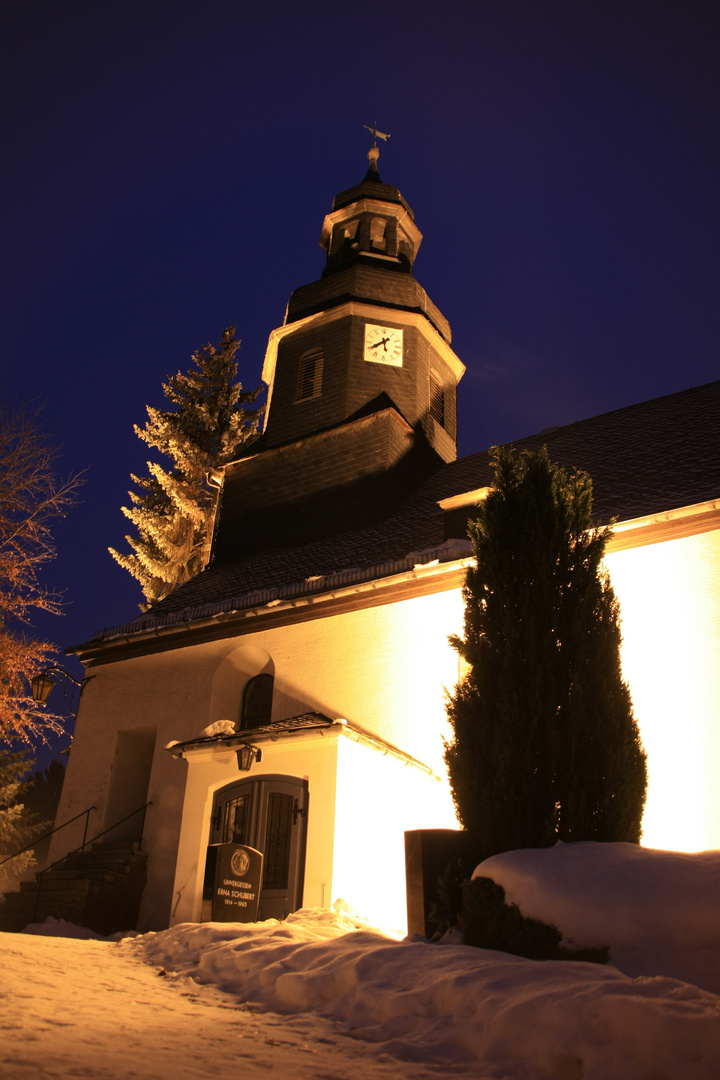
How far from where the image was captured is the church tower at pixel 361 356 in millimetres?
19422

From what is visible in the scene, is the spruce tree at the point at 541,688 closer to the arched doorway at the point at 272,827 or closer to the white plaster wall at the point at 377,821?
the white plaster wall at the point at 377,821

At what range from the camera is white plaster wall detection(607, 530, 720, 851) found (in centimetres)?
925

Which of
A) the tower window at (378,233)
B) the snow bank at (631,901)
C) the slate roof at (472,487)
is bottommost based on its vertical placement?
the snow bank at (631,901)

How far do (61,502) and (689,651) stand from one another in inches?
476

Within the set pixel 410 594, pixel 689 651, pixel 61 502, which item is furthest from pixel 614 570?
pixel 61 502

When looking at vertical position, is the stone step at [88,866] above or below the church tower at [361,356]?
below

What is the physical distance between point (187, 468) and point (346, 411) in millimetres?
8751

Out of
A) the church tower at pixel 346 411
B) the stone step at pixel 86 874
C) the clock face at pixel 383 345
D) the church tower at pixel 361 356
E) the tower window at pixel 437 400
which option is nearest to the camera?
the stone step at pixel 86 874

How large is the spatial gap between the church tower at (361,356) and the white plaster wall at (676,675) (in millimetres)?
9301

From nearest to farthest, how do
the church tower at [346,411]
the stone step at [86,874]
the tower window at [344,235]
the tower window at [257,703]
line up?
the stone step at [86,874] < the tower window at [257,703] < the church tower at [346,411] < the tower window at [344,235]

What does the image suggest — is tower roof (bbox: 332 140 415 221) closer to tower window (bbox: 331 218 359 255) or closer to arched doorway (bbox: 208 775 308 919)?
tower window (bbox: 331 218 359 255)

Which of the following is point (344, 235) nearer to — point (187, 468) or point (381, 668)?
point (187, 468)

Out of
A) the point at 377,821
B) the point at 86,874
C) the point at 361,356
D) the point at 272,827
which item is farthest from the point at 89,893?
the point at 361,356

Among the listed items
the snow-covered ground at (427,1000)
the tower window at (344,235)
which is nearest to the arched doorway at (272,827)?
the snow-covered ground at (427,1000)
